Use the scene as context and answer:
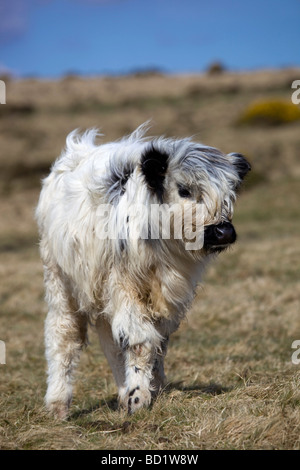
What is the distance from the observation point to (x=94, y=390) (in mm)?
6992

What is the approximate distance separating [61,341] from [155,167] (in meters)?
2.05

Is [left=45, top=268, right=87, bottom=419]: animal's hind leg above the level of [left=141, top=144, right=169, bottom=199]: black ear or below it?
below

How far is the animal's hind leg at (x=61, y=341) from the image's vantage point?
5914 mm

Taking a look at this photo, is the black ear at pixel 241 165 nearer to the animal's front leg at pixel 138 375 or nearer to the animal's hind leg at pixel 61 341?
the animal's front leg at pixel 138 375

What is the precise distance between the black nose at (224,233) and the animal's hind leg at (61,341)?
1854 millimetres

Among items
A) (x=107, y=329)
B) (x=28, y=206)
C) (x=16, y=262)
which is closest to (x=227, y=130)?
(x=28, y=206)

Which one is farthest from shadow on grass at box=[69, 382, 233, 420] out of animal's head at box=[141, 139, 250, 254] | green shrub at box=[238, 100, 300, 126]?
green shrub at box=[238, 100, 300, 126]

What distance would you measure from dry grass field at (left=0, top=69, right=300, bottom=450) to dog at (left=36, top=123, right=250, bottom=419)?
51 centimetres

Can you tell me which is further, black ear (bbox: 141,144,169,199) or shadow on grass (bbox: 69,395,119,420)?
shadow on grass (bbox: 69,395,119,420)

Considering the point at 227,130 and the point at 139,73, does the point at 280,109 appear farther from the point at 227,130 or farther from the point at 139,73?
the point at 139,73

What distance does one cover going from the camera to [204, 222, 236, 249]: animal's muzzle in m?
4.74

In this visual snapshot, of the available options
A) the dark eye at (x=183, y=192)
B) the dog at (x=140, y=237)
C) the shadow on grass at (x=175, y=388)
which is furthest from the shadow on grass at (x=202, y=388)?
the dark eye at (x=183, y=192)

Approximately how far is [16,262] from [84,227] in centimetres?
981

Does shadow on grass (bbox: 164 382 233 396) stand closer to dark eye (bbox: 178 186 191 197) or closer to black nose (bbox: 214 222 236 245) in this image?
black nose (bbox: 214 222 236 245)
